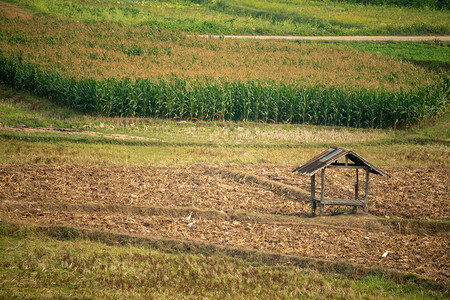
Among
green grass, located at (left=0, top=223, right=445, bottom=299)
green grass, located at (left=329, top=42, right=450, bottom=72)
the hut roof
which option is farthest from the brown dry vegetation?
green grass, located at (left=0, top=223, right=445, bottom=299)

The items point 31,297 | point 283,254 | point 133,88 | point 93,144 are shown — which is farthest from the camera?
point 133,88

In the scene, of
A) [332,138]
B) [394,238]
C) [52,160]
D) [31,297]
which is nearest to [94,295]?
[31,297]

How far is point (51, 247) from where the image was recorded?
30.5 feet

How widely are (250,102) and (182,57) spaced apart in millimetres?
9140

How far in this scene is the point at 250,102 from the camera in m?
22.5

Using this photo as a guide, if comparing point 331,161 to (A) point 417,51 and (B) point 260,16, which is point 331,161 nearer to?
(A) point 417,51

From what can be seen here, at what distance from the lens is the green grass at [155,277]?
7.75 metres

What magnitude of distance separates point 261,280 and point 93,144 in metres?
11.7

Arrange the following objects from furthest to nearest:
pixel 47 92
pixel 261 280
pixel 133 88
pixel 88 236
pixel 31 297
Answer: pixel 47 92 → pixel 133 88 → pixel 88 236 → pixel 261 280 → pixel 31 297

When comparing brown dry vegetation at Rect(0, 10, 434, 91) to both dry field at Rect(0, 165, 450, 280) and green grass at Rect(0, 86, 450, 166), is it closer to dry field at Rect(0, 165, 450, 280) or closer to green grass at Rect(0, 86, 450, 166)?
green grass at Rect(0, 86, 450, 166)

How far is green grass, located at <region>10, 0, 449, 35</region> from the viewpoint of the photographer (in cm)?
4144

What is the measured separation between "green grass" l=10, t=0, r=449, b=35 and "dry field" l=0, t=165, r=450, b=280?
88.8 ft

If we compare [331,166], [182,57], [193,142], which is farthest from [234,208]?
[182,57]

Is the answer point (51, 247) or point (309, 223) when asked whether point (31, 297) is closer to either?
point (51, 247)
